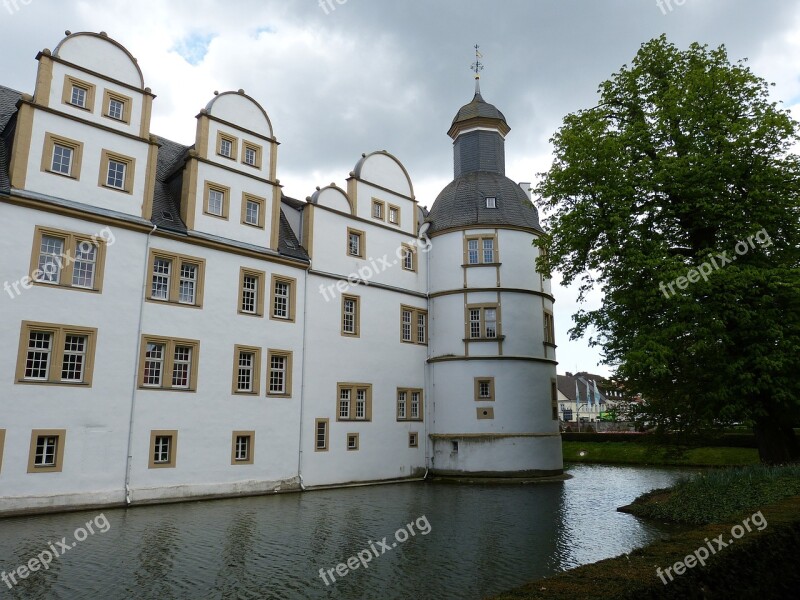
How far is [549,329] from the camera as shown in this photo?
105 feet

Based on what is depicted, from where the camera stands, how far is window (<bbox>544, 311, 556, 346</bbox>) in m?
31.4

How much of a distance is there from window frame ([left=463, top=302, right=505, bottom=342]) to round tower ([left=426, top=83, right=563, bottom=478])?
5 cm

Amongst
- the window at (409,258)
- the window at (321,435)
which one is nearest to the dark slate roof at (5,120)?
the window at (321,435)

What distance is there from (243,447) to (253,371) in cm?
279

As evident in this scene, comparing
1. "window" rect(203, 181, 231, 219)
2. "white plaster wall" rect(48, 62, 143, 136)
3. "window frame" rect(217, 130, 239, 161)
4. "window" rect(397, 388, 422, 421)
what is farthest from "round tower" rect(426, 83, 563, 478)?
"white plaster wall" rect(48, 62, 143, 136)

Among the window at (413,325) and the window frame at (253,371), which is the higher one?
the window at (413,325)

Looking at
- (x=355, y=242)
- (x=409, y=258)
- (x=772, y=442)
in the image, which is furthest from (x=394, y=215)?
(x=772, y=442)

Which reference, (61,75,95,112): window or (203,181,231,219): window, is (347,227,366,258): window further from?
(61,75,95,112): window

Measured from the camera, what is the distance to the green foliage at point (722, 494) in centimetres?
1370

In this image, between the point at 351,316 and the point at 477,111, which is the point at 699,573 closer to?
the point at 351,316

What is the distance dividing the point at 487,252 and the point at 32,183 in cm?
2009

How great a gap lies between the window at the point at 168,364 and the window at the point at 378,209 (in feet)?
38.3

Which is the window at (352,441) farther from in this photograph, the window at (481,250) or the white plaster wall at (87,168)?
the white plaster wall at (87,168)

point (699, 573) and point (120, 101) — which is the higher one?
point (120, 101)
